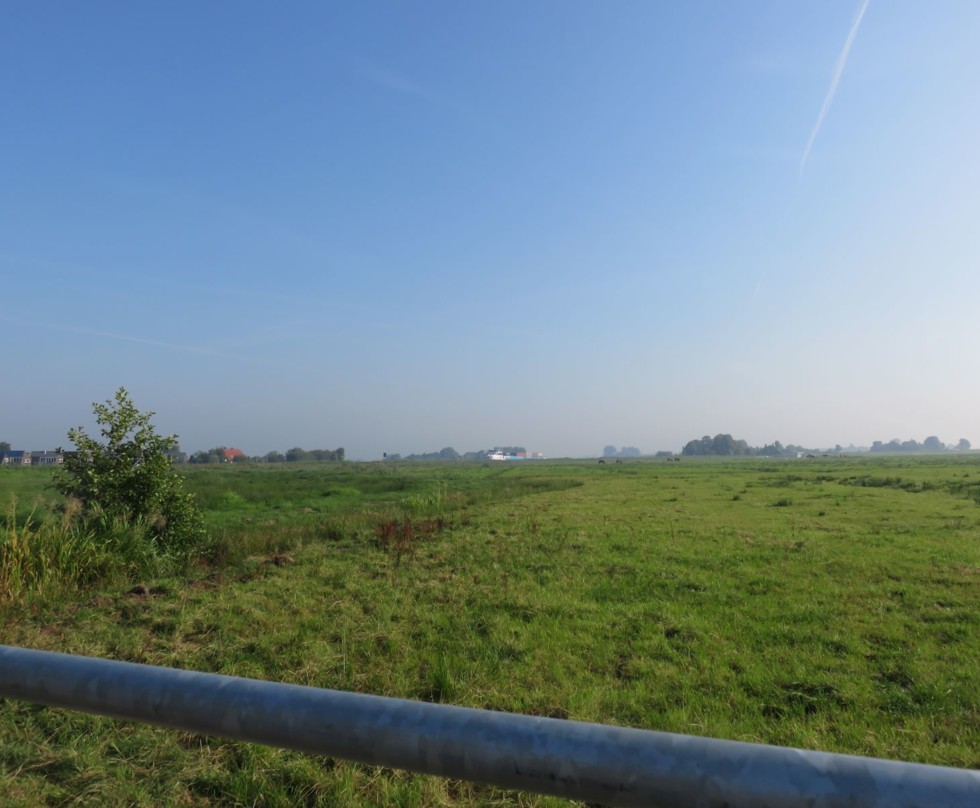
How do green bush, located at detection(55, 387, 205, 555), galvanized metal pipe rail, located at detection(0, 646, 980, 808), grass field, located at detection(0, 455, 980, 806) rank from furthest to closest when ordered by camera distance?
green bush, located at detection(55, 387, 205, 555) → grass field, located at detection(0, 455, 980, 806) → galvanized metal pipe rail, located at detection(0, 646, 980, 808)

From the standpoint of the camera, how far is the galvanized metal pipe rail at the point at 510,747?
103 centimetres

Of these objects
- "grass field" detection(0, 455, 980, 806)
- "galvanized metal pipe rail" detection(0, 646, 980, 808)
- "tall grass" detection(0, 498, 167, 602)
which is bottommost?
"grass field" detection(0, 455, 980, 806)

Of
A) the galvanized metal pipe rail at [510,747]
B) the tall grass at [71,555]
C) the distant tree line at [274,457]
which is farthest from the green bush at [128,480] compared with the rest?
the distant tree line at [274,457]

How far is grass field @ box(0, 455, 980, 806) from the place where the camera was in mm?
4383

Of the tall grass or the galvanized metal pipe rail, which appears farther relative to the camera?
the tall grass

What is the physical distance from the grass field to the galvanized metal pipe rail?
3232 mm

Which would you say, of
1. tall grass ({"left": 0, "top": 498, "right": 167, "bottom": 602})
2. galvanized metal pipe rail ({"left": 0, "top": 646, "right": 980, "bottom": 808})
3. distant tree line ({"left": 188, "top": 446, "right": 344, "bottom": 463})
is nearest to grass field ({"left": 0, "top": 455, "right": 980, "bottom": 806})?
tall grass ({"left": 0, "top": 498, "right": 167, "bottom": 602})

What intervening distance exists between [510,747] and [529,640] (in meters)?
6.48

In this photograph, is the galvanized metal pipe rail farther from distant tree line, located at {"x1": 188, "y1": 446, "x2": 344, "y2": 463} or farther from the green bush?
distant tree line, located at {"x1": 188, "y1": 446, "x2": 344, "y2": 463}

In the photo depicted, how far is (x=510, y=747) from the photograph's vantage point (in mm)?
1191

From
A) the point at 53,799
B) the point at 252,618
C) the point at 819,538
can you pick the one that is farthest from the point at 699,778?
the point at 819,538

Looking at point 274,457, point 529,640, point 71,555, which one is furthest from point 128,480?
point 274,457

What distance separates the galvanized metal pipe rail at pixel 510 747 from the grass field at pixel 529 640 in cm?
323

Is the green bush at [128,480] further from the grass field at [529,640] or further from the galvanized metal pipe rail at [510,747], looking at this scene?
the galvanized metal pipe rail at [510,747]
